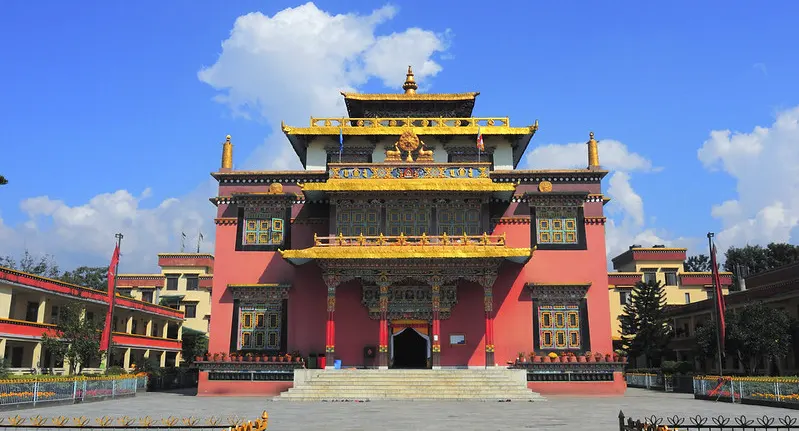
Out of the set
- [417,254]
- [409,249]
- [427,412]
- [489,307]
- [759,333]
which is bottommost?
[427,412]

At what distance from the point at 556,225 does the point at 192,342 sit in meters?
32.7

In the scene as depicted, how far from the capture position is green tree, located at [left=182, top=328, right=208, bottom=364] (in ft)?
164

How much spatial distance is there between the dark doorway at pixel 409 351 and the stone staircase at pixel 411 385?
4851 mm

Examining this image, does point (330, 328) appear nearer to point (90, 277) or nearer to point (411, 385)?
point (411, 385)

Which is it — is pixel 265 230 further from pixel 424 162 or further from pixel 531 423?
pixel 531 423

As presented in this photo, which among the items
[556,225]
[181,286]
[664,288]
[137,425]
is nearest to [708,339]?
[556,225]

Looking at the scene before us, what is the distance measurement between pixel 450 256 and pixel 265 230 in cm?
935

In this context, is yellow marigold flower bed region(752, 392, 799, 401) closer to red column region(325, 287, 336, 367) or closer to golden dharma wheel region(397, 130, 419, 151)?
red column region(325, 287, 336, 367)

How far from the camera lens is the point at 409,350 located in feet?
103

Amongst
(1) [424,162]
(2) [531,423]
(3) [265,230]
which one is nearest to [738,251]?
(1) [424,162]

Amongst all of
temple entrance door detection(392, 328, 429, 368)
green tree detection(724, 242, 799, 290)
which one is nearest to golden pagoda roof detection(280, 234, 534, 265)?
temple entrance door detection(392, 328, 429, 368)

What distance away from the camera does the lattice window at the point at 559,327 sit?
28891 mm

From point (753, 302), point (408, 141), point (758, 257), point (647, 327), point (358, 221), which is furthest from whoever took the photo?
point (758, 257)

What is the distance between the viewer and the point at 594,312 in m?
29.3
